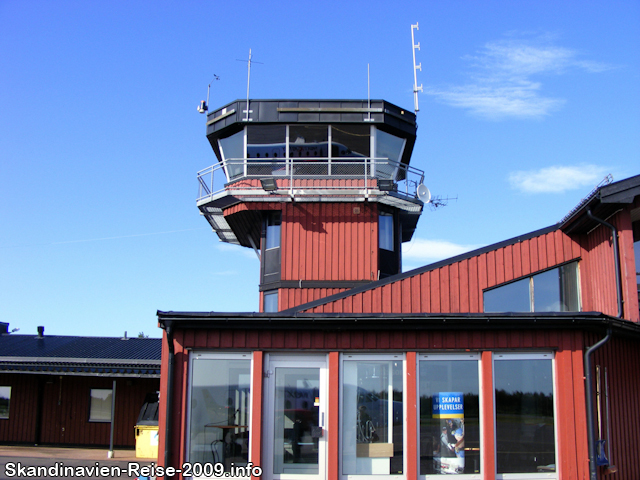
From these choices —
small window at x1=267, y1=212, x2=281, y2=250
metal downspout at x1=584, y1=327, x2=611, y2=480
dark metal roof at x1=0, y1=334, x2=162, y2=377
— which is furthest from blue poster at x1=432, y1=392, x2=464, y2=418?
dark metal roof at x1=0, y1=334, x2=162, y2=377

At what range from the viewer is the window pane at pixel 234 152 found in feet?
68.0

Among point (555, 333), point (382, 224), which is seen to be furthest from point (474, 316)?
point (382, 224)

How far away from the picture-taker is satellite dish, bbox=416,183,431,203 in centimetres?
2116

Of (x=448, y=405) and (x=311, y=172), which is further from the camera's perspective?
(x=311, y=172)

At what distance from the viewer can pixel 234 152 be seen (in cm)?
2100

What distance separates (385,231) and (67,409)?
481 inches

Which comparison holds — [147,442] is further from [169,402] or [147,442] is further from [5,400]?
[169,402]

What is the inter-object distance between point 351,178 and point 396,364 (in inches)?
406

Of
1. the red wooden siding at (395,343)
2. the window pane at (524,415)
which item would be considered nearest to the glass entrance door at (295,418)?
the red wooden siding at (395,343)

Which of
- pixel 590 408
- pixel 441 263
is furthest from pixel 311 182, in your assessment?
pixel 590 408

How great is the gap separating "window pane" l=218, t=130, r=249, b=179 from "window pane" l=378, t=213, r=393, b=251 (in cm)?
480

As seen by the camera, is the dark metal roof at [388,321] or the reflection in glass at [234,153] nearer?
the dark metal roof at [388,321]

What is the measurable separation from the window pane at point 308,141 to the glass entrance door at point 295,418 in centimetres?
1084

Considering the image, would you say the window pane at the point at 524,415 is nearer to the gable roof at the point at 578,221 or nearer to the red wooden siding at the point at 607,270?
the red wooden siding at the point at 607,270
